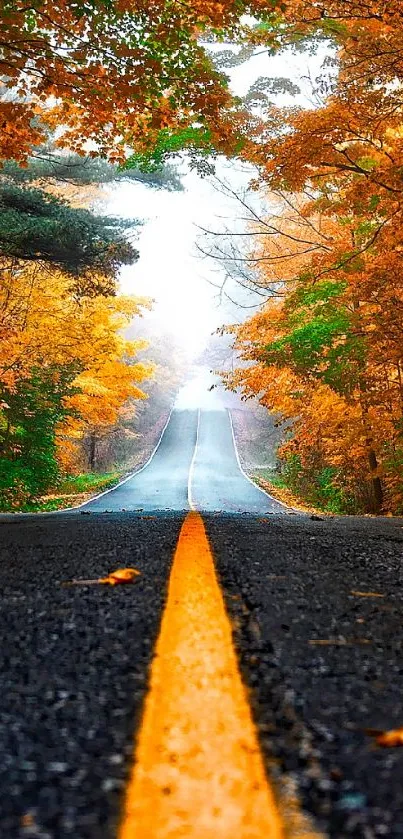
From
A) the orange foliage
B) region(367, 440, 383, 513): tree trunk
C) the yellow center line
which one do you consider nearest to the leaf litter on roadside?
the yellow center line

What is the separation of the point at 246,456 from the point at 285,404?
22852 mm

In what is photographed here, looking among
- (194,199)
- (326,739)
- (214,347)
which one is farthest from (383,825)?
(194,199)

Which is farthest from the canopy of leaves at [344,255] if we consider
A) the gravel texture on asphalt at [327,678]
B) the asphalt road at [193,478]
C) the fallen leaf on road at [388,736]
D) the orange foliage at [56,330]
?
the fallen leaf on road at [388,736]

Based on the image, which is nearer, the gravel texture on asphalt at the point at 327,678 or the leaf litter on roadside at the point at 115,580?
the gravel texture on asphalt at the point at 327,678

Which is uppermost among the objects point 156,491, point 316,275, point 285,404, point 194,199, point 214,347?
point 194,199

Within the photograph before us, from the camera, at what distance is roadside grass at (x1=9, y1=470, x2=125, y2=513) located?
17.3 metres

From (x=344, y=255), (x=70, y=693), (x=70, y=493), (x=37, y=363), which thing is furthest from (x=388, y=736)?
(x=70, y=493)

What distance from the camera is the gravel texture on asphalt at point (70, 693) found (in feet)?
2.12

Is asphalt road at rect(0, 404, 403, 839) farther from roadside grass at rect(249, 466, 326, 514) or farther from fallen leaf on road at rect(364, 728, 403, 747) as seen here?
roadside grass at rect(249, 466, 326, 514)

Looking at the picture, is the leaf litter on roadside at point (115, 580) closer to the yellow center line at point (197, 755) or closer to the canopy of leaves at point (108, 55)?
the yellow center line at point (197, 755)

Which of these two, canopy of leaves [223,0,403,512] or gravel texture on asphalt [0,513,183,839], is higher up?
canopy of leaves [223,0,403,512]

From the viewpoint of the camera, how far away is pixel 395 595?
196 cm

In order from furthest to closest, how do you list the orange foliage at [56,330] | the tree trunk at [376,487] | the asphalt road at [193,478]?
the asphalt road at [193,478] < the orange foliage at [56,330] < the tree trunk at [376,487]

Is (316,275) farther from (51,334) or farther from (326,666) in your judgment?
(326,666)
